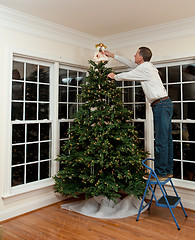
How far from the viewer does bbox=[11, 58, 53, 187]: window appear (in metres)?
3.65

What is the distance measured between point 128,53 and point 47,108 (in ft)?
5.86

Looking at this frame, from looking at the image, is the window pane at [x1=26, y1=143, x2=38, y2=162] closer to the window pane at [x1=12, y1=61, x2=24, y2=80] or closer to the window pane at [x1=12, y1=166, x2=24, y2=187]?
the window pane at [x1=12, y1=166, x2=24, y2=187]

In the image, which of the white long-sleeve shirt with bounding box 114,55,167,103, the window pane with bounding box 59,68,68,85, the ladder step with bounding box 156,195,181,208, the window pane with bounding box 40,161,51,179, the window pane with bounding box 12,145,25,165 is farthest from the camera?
the window pane with bounding box 59,68,68,85

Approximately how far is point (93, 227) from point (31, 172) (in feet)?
4.34

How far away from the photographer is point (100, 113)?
3.66 m

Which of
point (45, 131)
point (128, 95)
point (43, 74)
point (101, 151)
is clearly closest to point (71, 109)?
point (45, 131)

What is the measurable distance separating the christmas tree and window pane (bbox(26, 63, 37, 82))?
82 centimetres

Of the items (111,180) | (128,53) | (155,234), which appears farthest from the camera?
(128,53)

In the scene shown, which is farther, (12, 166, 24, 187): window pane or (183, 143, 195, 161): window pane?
(183, 143, 195, 161): window pane

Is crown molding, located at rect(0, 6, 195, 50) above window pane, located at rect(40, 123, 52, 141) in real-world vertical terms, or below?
above

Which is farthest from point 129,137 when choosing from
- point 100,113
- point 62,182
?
point 62,182

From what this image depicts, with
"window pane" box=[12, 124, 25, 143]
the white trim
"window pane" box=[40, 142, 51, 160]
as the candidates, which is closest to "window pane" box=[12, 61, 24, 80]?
"window pane" box=[12, 124, 25, 143]

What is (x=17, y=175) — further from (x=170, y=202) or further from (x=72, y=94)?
(x=170, y=202)

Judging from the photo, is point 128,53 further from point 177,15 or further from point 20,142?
point 20,142
